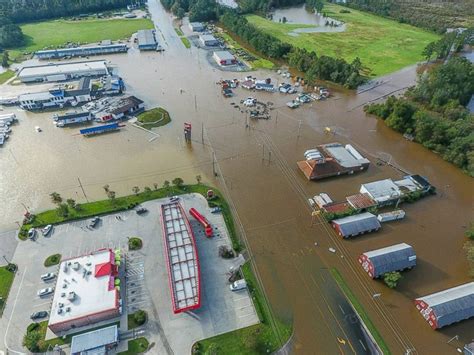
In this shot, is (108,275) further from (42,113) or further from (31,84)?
(31,84)

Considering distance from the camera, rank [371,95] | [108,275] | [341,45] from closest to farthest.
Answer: [108,275] < [371,95] < [341,45]

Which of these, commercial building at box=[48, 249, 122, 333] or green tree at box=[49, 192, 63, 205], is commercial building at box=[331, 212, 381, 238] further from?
green tree at box=[49, 192, 63, 205]

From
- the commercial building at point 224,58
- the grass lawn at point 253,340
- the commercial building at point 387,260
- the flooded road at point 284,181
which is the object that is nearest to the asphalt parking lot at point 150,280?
the grass lawn at point 253,340

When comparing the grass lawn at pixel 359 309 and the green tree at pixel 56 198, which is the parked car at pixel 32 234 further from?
the grass lawn at pixel 359 309

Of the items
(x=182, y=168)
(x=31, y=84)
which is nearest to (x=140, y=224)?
(x=182, y=168)

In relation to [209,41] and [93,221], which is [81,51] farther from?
[93,221]
